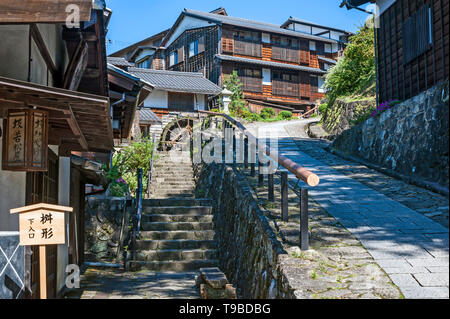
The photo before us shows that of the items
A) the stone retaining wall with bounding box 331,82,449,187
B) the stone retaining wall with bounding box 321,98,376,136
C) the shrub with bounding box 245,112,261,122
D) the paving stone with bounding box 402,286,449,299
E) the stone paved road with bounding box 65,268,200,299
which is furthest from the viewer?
the shrub with bounding box 245,112,261,122

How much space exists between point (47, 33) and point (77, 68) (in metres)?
0.93

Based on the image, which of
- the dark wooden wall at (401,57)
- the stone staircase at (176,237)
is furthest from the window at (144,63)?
the stone staircase at (176,237)

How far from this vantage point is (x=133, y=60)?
164 ft

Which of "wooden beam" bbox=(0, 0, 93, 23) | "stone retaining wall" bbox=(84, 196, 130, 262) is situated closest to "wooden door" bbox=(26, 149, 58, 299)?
"wooden beam" bbox=(0, 0, 93, 23)

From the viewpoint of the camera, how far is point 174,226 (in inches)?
486

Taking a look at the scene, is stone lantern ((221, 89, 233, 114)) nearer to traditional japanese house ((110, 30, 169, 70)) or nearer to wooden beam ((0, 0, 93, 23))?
traditional japanese house ((110, 30, 169, 70))

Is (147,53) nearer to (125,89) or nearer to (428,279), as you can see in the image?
(125,89)

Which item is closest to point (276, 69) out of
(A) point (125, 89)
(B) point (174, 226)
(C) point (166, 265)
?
(B) point (174, 226)

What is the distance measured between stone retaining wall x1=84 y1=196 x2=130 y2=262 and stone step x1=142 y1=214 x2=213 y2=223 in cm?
94

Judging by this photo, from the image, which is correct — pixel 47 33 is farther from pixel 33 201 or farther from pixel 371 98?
pixel 371 98

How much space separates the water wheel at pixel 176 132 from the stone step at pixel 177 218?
12.9 m

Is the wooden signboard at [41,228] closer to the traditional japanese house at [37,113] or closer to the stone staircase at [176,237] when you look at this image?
the traditional japanese house at [37,113]

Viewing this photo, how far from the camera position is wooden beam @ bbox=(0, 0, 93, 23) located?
14.6ft
